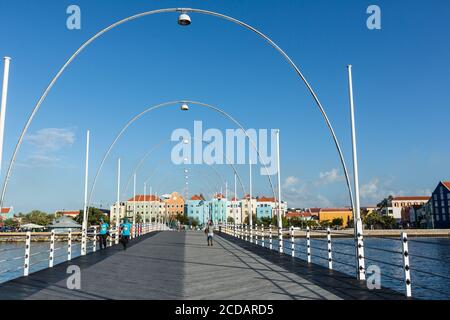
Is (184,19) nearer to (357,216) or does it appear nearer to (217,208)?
(357,216)

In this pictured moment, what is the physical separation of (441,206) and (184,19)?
404 feet

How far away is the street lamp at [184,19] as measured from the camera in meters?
13.3

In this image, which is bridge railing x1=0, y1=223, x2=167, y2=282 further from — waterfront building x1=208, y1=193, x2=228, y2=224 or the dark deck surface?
waterfront building x1=208, y1=193, x2=228, y2=224

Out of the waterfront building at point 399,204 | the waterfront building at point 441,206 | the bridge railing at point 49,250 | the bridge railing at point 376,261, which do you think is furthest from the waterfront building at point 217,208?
the waterfront building at point 399,204

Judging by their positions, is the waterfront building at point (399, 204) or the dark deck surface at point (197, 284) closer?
the dark deck surface at point (197, 284)

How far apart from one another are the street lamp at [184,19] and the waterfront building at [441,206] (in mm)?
119321

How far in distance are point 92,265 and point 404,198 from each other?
581 ft

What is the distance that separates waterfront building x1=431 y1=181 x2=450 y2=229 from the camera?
115 metres

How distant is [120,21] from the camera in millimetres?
13828

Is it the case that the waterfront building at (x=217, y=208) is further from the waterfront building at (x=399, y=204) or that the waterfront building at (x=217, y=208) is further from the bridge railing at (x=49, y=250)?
the waterfront building at (x=399, y=204)

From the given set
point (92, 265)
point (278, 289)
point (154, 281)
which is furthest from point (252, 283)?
point (92, 265)

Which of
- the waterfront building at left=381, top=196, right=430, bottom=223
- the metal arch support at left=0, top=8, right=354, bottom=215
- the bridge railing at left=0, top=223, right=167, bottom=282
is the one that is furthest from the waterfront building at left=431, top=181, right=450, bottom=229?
the metal arch support at left=0, top=8, right=354, bottom=215

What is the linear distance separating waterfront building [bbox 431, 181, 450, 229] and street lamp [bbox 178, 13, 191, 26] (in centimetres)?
11932
